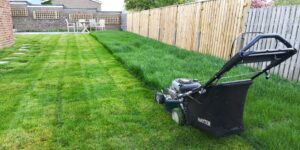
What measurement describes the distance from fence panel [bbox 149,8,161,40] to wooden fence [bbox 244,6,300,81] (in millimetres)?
5868

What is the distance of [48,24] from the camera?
21922 millimetres

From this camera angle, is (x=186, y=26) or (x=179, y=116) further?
(x=186, y=26)

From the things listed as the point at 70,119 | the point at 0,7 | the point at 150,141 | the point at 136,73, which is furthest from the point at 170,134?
the point at 0,7

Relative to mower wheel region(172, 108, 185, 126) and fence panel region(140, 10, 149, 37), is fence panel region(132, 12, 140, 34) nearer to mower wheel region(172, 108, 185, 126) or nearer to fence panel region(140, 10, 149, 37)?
fence panel region(140, 10, 149, 37)

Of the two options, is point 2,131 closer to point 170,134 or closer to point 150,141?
point 150,141

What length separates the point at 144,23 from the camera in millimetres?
13469

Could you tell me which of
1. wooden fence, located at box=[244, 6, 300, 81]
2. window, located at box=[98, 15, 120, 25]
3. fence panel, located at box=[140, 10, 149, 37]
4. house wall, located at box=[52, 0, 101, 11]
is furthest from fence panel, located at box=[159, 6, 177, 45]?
house wall, located at box=[52, 0, 101, 11]

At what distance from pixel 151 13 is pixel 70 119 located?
386 inches

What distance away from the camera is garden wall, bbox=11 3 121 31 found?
2106 centimetres

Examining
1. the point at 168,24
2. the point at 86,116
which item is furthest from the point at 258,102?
the point at 168,24

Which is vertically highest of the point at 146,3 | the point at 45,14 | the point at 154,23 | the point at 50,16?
the point at 146,3

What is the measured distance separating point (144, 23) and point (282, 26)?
9.54m

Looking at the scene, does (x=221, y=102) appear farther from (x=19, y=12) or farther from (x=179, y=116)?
(x=19, y=12)

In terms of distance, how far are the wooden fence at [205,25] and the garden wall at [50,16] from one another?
13.3m
